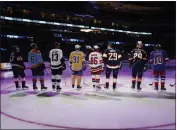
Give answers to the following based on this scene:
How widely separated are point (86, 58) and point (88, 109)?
10.3m

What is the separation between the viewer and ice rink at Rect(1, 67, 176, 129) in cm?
369

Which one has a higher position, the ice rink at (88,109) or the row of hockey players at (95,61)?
the row of hockey players at (95,61)

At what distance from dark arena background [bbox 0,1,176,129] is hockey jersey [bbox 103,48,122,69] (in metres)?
0.72

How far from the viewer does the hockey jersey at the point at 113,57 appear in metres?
6.46

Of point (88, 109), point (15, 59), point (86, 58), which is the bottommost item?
point (88, 109)

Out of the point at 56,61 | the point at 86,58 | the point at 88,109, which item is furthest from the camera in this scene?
the point at 86,58

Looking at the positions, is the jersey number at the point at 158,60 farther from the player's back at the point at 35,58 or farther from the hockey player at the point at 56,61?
the player's back at the point at 35,58

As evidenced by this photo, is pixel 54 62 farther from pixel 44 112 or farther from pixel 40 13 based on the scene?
pixel 40 13

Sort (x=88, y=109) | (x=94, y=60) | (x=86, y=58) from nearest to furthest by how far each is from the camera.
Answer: (x=88, y=109), (x=94, y=60), (x=86, y=58)

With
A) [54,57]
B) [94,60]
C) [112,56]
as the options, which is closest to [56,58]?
[54,57]

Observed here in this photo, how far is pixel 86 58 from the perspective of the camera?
14828mm

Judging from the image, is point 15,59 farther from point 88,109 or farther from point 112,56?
point 88,109

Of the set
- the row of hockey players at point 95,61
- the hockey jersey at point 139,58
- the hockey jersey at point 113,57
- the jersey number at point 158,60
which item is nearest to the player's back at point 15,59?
the row of hockey players at point 95,61

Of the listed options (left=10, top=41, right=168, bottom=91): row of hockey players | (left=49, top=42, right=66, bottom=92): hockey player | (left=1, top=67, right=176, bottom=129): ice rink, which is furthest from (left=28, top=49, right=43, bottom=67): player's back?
(left=1, top=67, right=176, bottom=129): ice rink
